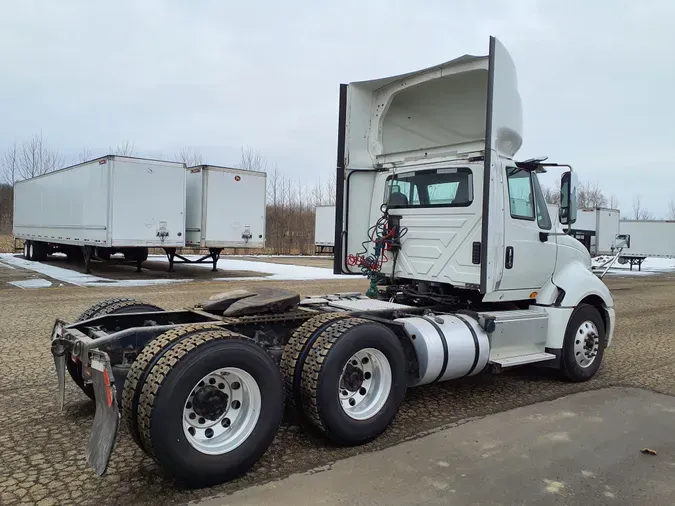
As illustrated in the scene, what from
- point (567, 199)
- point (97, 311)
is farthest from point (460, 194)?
point (97, 311)

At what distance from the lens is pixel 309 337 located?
4199 mm

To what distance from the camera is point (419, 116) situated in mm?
6949

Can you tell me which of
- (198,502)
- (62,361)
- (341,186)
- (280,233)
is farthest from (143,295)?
(280,233)

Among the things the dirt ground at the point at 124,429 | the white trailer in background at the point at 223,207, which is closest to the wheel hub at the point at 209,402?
the dirt ground at the point at 124,429

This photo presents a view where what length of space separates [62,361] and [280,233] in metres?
38.6

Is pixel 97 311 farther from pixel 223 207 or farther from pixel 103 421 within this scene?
pixel 223 207

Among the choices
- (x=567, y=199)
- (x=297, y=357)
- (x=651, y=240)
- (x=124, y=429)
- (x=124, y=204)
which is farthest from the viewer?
(x=651, y=240)

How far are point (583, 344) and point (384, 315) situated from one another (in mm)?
2542

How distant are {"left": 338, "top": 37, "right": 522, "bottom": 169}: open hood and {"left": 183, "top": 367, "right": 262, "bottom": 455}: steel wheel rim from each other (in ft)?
11.6

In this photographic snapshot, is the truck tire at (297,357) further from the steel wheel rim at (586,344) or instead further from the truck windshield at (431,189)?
the steel wheel rim at (586,344)

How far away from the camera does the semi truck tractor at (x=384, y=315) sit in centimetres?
347

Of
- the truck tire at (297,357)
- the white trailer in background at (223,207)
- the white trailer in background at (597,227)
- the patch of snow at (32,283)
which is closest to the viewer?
the truck tire at (297,357)

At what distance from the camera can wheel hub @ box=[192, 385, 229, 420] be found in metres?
3.54

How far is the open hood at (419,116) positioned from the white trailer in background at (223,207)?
12.6 metres
